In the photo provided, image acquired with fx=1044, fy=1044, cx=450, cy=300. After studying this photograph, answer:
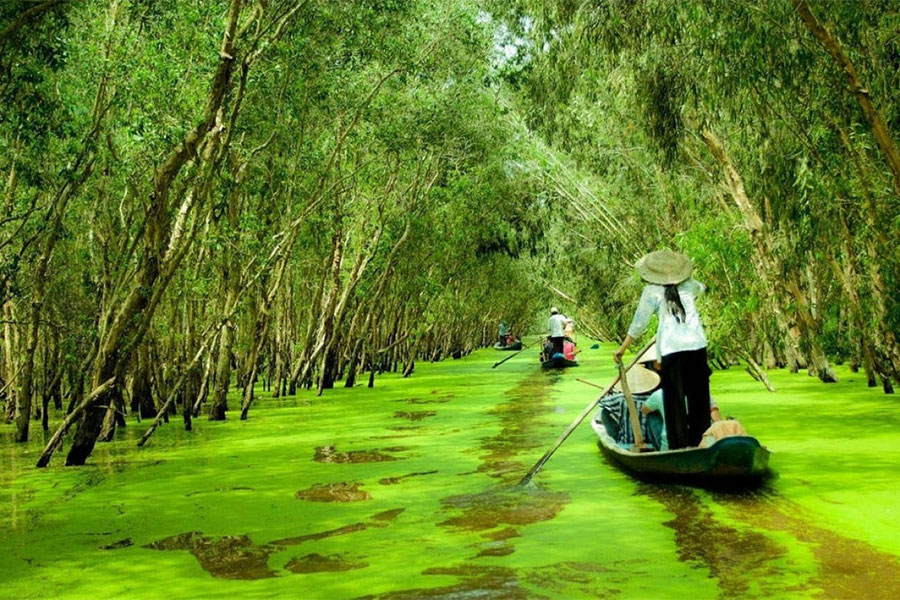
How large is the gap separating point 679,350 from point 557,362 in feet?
69.7

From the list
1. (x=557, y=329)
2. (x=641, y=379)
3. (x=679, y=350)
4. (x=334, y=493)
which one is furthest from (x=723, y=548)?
(x=557, y=329)

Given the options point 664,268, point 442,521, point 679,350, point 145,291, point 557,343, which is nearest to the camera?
point 442,521

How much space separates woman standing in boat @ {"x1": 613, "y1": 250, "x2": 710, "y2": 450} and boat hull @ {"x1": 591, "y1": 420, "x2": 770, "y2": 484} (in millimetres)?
293

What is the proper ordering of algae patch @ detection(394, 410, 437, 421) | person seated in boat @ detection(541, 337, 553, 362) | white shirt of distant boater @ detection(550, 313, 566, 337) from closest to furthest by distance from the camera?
1. algae patch @ detection(394, 410, 437, 421)
2. white shirt of distant boater @ detection(550, 313, 566, 337)
3. person seated in boat @ detection(541, 337, 553, 362)

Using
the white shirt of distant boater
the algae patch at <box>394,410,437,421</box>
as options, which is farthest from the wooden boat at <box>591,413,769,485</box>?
the white shirt of distant boater

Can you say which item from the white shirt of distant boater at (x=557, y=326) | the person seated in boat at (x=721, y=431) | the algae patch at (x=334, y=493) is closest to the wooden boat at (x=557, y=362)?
the white shirt of distant boater at (x=557, y=326)

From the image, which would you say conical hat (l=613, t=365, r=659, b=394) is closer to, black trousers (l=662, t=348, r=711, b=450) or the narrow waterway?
the narrow waterway

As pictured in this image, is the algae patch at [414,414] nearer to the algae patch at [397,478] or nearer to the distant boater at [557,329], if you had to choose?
the algae patch at [397,478]

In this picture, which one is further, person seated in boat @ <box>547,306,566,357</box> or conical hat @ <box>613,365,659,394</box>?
person seated in boat @ <box>547,306,566,357</box>

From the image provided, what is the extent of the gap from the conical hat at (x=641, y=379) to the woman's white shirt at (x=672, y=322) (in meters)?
1.75

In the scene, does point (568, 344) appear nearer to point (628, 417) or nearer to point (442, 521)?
point (628, 417)

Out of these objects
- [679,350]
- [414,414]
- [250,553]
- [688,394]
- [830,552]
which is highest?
[679,350]

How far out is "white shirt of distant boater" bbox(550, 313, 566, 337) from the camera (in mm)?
28172

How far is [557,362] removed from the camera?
29.5 meters
